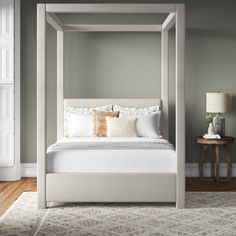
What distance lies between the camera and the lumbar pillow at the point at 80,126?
238 inches

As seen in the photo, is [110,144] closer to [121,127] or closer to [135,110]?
[121,127]

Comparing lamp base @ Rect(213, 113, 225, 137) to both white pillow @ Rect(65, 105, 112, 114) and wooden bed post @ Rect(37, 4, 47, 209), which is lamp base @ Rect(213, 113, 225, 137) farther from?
wooden bed post @ Rect(37, 4, 47, 209)

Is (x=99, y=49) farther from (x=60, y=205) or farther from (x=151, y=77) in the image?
(x=60, y=205)

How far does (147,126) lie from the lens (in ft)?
19.7

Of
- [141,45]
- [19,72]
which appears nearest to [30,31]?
[19,72]

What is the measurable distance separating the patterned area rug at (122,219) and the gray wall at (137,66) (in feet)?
6.16

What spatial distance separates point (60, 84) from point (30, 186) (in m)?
1.51

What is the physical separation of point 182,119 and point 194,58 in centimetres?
237

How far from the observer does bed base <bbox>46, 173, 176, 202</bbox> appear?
4617 millimetres

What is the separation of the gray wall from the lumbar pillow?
0.71 m

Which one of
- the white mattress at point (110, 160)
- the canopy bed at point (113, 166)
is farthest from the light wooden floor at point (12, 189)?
the white mattress at point (110, 160)

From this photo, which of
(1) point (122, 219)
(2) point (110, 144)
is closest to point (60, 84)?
(2) point (110, 144)

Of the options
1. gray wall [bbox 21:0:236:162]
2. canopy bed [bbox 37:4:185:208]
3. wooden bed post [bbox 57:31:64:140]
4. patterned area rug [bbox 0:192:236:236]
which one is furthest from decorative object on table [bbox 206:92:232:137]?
wooden bed post [bbox 57:31:64:140]

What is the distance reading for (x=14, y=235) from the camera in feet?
12.4
